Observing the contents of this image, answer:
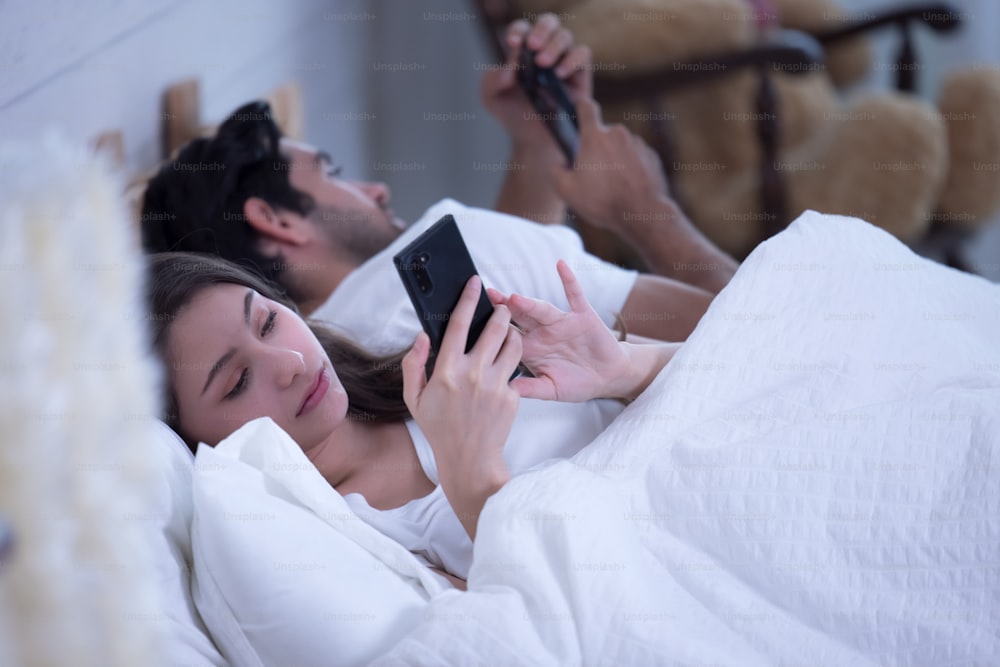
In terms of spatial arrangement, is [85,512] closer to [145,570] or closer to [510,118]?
[145,570]

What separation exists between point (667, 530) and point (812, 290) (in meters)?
0.35

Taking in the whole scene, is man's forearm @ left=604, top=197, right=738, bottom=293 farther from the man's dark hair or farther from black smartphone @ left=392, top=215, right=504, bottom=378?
black smartphone @ left=392, top=215, right=504, bottom=378

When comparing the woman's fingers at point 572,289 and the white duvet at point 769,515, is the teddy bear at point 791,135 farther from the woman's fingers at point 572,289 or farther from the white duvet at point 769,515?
the woman's fingers at point 572,289

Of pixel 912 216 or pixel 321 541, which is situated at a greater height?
pixel 321 541

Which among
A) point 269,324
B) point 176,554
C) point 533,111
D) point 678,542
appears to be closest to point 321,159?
point 533,111

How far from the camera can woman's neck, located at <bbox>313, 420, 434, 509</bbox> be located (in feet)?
3.19

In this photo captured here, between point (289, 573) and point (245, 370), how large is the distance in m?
0.25

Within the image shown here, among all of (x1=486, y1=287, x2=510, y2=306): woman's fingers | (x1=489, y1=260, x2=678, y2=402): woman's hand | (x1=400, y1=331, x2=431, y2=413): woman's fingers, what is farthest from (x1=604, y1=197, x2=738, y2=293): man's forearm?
(x1=400, y1=331, x2=431, y2=413): woman's fingers

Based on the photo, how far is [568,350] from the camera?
2.96ft

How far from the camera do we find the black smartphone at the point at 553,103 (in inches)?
58.2

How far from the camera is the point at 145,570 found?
0.39 m

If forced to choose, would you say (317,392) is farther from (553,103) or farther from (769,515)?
(553,103)

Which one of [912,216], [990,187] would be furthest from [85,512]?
[990,187]

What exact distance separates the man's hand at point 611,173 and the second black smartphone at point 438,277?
68cm
